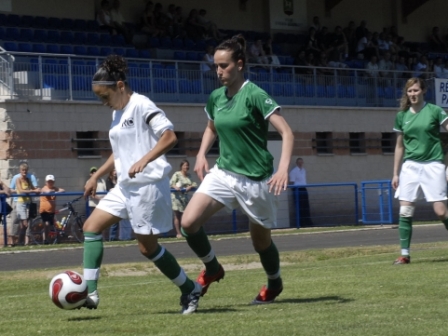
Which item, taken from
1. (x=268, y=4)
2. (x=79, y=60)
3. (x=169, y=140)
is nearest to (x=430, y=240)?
(x=79, y=60)

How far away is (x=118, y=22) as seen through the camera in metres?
31.1

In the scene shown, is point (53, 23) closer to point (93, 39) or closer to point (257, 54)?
point (93, 39)

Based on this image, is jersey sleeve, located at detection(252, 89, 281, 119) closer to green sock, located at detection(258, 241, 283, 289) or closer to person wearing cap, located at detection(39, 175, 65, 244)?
green sock, located at detection(258, 241, 283, 289)

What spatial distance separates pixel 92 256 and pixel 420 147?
581 cm

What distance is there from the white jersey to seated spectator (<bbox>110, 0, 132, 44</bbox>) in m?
22.3

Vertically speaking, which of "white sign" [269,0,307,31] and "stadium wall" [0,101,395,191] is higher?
"white sign" [269,0,307,31]

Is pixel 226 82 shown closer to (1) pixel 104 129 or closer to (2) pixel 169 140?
(2) pixel 169 140

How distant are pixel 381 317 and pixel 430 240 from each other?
43.0 ft

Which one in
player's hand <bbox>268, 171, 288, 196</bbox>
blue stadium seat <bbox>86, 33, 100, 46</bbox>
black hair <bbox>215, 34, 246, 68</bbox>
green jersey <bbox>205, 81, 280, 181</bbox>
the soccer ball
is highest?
blue stadium seat <bbox>86, 33, 100, 46</bbox>

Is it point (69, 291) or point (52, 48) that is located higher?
point (52, 48)

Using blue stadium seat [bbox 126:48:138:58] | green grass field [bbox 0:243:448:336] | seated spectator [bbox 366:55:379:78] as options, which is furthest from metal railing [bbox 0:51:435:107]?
green grass field [bbox 0:243:448:336]

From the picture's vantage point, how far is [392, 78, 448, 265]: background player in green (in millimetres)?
13188

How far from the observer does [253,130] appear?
8.89 meters

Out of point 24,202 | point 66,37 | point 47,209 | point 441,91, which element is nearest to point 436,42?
point 441,91
